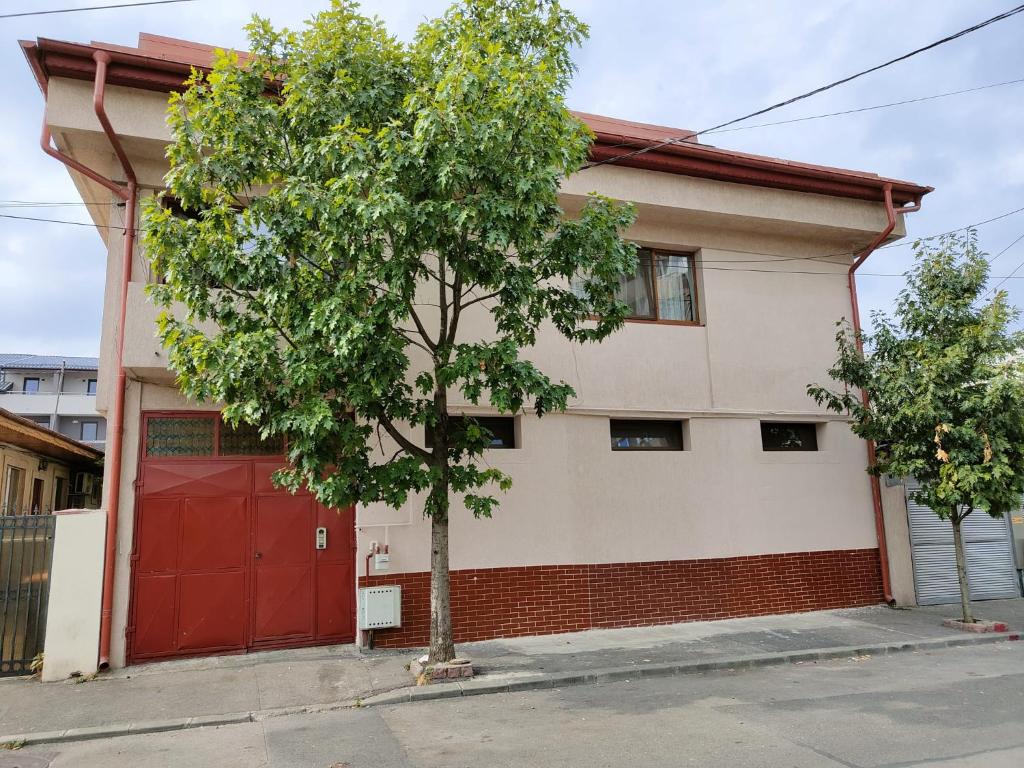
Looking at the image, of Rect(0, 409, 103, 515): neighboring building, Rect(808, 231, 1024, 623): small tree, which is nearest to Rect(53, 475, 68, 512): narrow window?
Rect(0, 409, 103, 515): neighboring building

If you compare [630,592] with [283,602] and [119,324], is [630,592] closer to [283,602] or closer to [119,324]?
[283,602]

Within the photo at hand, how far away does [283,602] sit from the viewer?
889cm

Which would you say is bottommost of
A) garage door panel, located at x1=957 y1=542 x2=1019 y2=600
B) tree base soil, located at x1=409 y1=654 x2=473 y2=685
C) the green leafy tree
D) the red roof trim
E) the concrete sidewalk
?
the concrete sidewalk

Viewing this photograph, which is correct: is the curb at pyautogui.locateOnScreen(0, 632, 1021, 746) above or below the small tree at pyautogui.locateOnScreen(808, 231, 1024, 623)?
below

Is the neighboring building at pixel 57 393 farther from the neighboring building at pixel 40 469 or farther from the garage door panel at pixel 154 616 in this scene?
the garage door panel at pixel 154 616

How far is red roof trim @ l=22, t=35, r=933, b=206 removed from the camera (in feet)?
27.2

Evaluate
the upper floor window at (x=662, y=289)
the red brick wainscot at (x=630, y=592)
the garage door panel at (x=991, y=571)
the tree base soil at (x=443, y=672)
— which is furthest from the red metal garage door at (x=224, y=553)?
the garage door panel at (x=991, y=571)

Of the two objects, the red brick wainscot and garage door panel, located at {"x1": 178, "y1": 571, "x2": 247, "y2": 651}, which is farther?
the red brick wainscot

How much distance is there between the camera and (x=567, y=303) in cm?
779

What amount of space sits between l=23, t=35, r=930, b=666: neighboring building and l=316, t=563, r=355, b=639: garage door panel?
0.08 ft

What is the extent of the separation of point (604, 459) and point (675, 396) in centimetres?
155

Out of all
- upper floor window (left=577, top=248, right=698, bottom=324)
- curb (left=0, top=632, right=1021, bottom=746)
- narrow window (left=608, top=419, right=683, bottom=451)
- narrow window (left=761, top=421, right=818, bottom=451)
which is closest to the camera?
curb (left=0, top=632, right=1021, bottom=746)

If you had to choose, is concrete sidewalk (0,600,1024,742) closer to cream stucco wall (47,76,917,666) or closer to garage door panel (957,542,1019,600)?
cream stucco wall (47,76,917,666)

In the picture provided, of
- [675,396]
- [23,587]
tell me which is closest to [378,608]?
[23,587]
